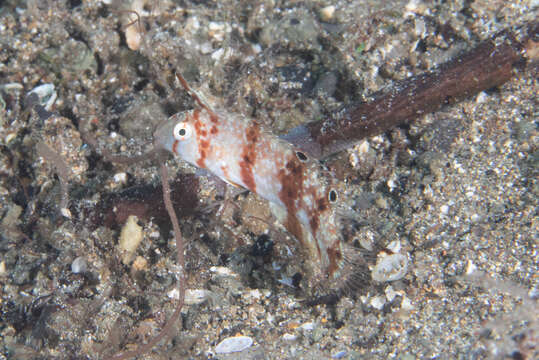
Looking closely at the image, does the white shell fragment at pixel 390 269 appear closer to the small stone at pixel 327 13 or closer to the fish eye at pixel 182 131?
the fish eye at pixel 182 131

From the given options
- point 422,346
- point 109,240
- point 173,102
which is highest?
point 173,102

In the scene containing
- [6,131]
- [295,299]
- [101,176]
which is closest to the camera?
[295,299]

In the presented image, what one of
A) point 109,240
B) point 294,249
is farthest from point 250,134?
point 109,240

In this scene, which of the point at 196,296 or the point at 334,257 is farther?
the point at 196,296

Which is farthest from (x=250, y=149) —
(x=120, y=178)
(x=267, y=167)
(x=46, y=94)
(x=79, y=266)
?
(x=46, y=94)

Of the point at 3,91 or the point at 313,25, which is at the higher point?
the point at 313,25

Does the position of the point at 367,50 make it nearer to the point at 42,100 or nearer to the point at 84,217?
the point at 84,217

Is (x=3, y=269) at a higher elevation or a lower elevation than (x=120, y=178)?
lower

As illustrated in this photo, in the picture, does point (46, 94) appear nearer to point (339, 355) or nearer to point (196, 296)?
point (196, 296)
